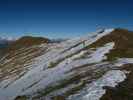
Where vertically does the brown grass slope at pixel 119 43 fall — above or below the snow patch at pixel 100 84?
above

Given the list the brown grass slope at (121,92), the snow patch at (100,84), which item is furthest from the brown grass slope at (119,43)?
the brown grass slope at (121,92)

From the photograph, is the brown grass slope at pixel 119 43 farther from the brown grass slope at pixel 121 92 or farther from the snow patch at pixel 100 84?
the brown grass slope at pixel 121 92

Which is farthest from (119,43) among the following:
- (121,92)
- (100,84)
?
(121,92)

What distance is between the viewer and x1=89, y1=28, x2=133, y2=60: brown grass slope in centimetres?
5150

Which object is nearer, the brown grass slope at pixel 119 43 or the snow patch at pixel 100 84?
the snow patch at pixel 100 84

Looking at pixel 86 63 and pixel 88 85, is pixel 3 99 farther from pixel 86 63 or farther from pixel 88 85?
pixel 88 85

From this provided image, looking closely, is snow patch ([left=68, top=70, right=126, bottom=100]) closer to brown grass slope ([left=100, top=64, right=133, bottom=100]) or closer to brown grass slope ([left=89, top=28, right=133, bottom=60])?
brown grass slope ([left=100, top=64, right=133, bottom=100])

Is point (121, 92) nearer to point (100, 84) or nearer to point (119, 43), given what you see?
point (100, 84)

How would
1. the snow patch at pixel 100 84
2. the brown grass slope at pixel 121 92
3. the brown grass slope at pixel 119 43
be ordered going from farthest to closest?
the brown grass slope at pixel 119 43
the snow patch at pixel 100 84
the brown grass slope at pixel 121 92

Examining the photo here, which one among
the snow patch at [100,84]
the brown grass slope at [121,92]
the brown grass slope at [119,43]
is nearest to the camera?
the brown grass slope at [121,92]

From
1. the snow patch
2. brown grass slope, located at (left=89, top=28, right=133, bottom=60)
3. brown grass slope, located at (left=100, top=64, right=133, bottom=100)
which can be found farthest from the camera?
brown grass slope, located at (left=89, top=28, right=133, bottom=60)

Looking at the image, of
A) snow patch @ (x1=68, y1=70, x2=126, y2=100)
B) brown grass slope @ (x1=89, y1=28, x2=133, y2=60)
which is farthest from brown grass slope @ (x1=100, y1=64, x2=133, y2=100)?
brown grass slope @ (x1=89, y1=28, x2=133, y2=60)

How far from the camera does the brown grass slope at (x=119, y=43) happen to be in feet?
169

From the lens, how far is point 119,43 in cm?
6262
